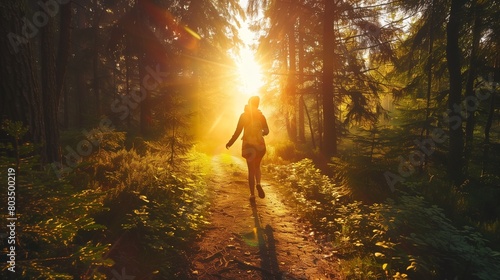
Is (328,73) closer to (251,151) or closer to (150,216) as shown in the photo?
(251,151)

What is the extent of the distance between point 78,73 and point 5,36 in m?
18.1

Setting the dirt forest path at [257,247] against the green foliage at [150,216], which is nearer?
the green foliage at [150,216]

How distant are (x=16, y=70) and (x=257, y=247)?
161 inches

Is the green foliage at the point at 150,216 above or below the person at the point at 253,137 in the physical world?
below

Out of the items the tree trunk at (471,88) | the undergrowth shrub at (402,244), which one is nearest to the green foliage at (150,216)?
the undergrowth shrub at (402,244)

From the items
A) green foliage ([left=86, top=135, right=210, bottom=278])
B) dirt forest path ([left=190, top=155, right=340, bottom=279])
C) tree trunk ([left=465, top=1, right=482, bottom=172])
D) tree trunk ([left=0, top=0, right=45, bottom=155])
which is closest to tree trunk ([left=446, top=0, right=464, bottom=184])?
tree trunk ([left=465, top=1, right=482, bottom=172])

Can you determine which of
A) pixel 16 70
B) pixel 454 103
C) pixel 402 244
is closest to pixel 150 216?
pixel 16 70

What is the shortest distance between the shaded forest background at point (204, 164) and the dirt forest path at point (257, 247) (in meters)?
0.35

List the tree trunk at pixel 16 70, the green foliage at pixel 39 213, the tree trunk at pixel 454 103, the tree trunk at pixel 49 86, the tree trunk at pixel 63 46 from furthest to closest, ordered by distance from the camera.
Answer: the tree trunk at pixel 454 103 < the tree trunk at pixel 63 46 < the tree trunk at pixel 49 86 < the tree trunk at pixel 16 70 < the green foliage at pixel 39 213

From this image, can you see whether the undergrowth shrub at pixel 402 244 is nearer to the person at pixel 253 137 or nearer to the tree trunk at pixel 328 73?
the person at pixel 253 137

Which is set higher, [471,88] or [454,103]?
[471,88]

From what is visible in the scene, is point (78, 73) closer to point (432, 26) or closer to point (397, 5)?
point (397, 5)

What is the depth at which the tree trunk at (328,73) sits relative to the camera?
34.3 ft

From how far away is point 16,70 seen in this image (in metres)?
3.09
